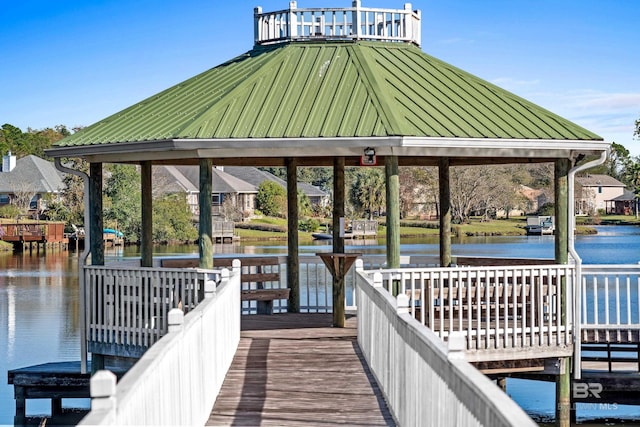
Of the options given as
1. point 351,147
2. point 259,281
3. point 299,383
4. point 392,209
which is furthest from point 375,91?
point 299,383

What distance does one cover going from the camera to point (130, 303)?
14.5 meters

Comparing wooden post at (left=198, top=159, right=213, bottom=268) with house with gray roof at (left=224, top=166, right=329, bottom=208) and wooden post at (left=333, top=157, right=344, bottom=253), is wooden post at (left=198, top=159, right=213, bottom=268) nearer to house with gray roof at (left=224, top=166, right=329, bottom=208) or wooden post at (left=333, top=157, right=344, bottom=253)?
wooden post at (left=333, top=157, right=344, bottom=253)

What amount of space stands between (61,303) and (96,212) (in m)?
24.9

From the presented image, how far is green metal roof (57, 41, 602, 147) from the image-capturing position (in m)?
14.2

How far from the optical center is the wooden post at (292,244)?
59.4ft

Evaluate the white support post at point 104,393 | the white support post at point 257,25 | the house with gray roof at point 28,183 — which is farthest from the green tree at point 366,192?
the white support post at point 104,393

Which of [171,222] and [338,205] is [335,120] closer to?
[338,205]

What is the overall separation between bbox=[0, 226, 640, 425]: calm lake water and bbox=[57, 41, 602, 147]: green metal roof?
24.8ft

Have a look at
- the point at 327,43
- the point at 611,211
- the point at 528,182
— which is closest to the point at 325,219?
the point at 528,182

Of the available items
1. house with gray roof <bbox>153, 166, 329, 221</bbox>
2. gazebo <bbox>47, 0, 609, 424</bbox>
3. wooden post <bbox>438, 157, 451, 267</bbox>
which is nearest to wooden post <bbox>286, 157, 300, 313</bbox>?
gazebo <bbox>47, 0, 609, 424</bbox>

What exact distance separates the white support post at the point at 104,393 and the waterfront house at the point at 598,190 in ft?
390

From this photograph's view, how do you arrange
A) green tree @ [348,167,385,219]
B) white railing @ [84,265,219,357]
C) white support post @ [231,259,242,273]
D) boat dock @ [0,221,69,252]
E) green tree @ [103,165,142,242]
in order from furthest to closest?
green tree @ [348,167,385,219]
boat dock @ [0,221,69,252]
green tree @ [103,165,142,242]
white railing @ [84,265,219,357]
white support post @ [231,259,242,273]

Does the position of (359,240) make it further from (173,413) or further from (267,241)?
(173,413)

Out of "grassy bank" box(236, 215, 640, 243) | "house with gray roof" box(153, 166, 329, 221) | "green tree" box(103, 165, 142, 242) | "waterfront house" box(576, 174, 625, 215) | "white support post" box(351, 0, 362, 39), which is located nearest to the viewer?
"white support post" box(351, 0, 362, 39)
